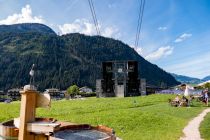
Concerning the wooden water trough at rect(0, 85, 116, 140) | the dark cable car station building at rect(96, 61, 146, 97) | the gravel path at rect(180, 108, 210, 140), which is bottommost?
the gravel path at rect(180, 108, 210, 140)

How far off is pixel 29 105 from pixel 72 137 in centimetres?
127

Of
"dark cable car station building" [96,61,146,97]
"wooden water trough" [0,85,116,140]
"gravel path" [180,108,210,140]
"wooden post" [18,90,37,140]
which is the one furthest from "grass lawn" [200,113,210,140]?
"dark cable car station building" [96,61,146,97]

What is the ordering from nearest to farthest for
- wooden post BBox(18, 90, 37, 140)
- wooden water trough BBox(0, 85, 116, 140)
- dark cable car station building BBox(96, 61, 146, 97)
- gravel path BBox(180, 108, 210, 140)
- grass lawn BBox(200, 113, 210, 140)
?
wooden water trough BBox(0, 85, 116, 140) → wooden post BBox(18, 90, 37, 140) → gravel path BBox(180, 108, 210, 140) → grass lawn BBox(200, 113, 210, 140) → dark cable car station building BBox(96, 61, 146, 97)

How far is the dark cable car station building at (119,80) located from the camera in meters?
120

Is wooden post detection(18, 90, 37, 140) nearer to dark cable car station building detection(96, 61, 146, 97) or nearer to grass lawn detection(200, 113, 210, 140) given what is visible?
grass lawn detection(200, 113, 210, 140)

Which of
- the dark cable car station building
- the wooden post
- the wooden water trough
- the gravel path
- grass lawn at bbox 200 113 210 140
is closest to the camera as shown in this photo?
the wooden water trough

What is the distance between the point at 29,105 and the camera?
773 centimetres

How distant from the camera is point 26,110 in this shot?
25.3 feet

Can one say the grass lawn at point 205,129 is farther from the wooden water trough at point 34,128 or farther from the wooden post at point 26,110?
the wooden post at point 26,110

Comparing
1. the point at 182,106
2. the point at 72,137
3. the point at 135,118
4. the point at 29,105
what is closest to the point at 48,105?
the point at 29,105

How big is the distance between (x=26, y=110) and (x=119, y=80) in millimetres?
120305

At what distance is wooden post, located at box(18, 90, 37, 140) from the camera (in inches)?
303

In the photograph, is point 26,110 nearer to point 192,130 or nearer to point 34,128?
point 34,128

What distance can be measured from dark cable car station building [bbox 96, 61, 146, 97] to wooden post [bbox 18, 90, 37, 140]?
362 feet
